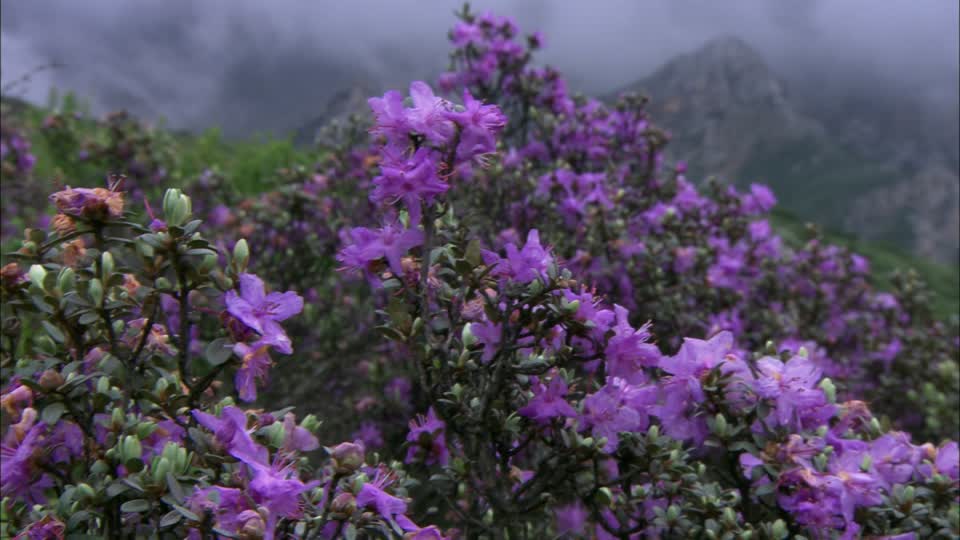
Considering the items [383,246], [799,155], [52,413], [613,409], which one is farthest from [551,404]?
[799,155]

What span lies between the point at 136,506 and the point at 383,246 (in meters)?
0.83

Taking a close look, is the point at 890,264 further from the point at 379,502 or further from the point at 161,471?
the point at 161,471

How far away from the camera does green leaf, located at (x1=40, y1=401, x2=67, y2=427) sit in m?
1.70

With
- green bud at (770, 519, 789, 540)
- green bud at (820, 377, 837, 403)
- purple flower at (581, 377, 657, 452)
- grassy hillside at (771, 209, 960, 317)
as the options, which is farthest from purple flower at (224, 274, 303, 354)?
grassy hillside at (771, 209, 960, 317)

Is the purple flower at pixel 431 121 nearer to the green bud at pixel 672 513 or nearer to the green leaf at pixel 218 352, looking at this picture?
the green leaf at pixel 218 352

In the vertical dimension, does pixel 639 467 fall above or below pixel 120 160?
below

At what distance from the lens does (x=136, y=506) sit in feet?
5.18

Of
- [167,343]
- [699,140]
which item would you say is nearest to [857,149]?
[699,140]

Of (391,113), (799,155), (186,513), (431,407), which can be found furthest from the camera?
(799,155)

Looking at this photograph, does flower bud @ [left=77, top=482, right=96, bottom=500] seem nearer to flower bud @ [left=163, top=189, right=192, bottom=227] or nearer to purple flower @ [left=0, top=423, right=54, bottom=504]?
purple flower @ [left=0, top=423, right=54, bottom=504]

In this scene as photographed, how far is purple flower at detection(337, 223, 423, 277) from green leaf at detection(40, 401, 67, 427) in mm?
728

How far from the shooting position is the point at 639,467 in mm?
2281

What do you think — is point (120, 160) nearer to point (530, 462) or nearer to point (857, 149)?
point (530, 462)

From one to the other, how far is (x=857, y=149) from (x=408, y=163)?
2304 cm
